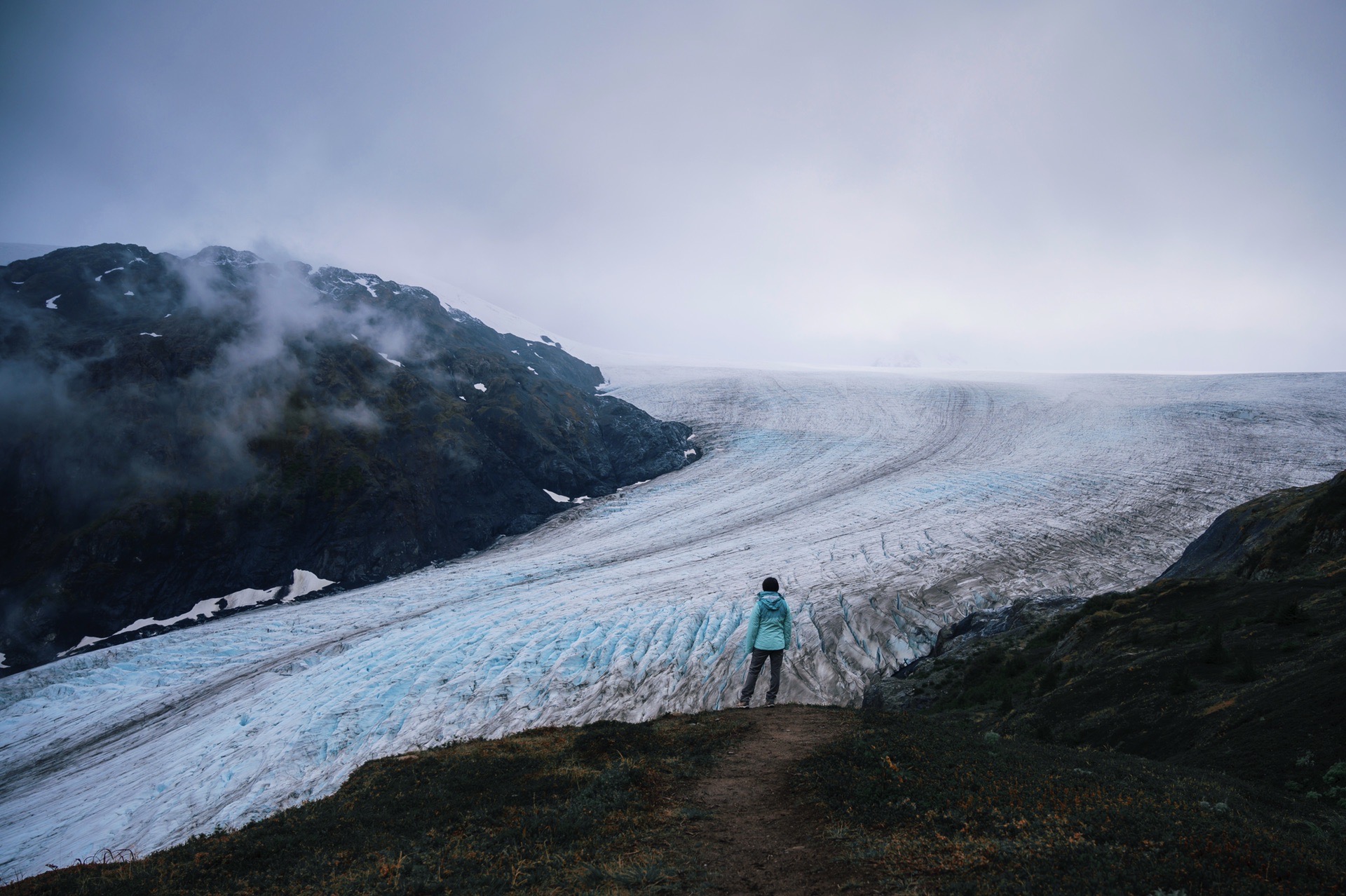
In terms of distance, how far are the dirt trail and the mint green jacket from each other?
2.09 metres

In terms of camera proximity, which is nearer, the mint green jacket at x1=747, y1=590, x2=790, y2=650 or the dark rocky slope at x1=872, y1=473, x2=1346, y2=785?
the dark rocky slope at x1=872, y1=473, x2=1346, y2=785

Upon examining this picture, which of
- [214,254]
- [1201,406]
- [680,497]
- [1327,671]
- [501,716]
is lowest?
[501,716]

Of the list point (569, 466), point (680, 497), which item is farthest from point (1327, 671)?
point (569, 466)

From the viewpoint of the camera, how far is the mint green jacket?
10.6 metres

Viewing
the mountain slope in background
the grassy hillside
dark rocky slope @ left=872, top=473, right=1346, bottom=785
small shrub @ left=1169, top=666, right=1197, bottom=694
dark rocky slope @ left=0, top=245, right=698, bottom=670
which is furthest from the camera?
dark rocky slope @ left=0, top=245, right=698, bottom=670

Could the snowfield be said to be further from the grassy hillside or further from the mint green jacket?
the grassy hillside

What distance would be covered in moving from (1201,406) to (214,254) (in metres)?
77.6

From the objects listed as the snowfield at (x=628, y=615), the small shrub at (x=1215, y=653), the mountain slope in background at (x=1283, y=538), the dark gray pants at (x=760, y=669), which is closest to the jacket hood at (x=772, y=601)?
the dark gray pants at (x=760, y=669)

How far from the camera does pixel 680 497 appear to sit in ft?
116

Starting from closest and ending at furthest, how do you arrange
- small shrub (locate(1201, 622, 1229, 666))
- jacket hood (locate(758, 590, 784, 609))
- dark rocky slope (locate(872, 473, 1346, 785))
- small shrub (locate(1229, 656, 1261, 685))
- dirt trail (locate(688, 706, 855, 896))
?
dirt trail (locate(688, 706, 855, 896)) < dark rocky slope (locate(872, 473, 1346, 785)) < small shrub (locate(1229, 656, 1261, 685)) < small shrub (locate(1201, 622, 1229, 666)) < jacket hood (locate(758, 590, 784, 609))

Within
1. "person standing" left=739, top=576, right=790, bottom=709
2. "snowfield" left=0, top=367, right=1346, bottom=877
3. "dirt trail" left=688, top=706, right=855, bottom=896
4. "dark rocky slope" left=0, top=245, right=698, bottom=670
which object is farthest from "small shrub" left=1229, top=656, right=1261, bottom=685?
"dark rocky slope" left=0, top=245, right=698, bottom=670

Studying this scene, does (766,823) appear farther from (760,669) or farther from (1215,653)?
(1215,653)

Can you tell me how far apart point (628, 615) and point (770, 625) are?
1004 centimetres

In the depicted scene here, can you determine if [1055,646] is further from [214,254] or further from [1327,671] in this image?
[214,254]
